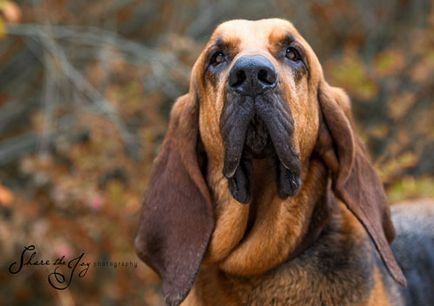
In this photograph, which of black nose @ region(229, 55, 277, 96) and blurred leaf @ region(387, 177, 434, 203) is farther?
blurred leaf @ region(387, 177, 434, 203)

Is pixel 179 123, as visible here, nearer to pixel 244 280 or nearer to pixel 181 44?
pixel 244 280

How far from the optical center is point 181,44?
8531 mm

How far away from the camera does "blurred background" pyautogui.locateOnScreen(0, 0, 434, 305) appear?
27.8ft

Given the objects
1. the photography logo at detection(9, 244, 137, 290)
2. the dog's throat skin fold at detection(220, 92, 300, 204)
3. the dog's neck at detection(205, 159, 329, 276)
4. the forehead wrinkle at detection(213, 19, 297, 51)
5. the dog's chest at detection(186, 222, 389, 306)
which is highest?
the forehead wrinkle at detection(213, 19, 297, 51)

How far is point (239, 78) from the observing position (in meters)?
4.26

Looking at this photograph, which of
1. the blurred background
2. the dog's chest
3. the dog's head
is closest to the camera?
the dog's head

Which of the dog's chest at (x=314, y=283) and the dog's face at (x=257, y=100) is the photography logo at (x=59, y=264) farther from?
the dog's face at (x=257, y=100)

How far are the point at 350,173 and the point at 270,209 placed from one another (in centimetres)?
41

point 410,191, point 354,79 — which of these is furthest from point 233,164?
point 354,79

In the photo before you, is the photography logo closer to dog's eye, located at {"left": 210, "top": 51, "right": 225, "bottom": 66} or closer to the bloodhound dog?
the bloodhound dog

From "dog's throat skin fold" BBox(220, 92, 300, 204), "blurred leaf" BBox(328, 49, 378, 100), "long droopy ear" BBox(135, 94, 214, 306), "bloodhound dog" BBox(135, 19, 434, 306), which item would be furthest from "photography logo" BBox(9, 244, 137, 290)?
"dog's throat skin fold" BBox(220, 92, 300, 204)

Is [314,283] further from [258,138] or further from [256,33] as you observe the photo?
[256,33]

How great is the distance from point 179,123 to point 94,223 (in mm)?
3836

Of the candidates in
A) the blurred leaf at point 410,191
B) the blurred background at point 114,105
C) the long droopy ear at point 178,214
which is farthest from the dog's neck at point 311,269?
the blurred background at point 114,105
